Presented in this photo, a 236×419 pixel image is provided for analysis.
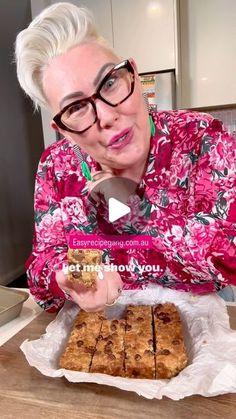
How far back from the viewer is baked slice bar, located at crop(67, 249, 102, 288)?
1.80 ft

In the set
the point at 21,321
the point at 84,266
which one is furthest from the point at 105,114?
the point at 21,321

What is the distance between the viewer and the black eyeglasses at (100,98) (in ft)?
1.96

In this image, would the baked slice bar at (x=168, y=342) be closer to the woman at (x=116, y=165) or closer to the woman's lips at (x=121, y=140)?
the woman at (x=116, y=165)

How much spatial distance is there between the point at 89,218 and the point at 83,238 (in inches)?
4.3

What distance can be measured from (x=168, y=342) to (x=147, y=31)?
1.96 m

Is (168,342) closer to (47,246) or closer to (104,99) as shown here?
(47,246)

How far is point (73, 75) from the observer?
585 millimetres

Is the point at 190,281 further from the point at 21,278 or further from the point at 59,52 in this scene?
the point at 21,278

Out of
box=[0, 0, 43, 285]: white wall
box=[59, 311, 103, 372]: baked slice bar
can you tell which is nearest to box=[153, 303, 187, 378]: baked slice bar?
box=[59, 311, 103, 372]: baked slice bar

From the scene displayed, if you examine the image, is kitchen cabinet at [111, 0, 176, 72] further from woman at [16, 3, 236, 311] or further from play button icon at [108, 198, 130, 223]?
play button icon at [108, 198, 130, 223]

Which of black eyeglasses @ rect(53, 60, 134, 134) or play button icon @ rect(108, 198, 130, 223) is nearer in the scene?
black eyeglasses @ rect(53, 60, 134, 134)

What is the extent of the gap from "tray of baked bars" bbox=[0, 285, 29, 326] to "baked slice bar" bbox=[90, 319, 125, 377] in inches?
9.6

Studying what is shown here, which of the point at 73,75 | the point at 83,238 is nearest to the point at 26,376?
the point at 83,238

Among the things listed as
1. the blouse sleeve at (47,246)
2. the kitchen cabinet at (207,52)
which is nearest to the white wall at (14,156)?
the kitchen cabinet at (207,52)
